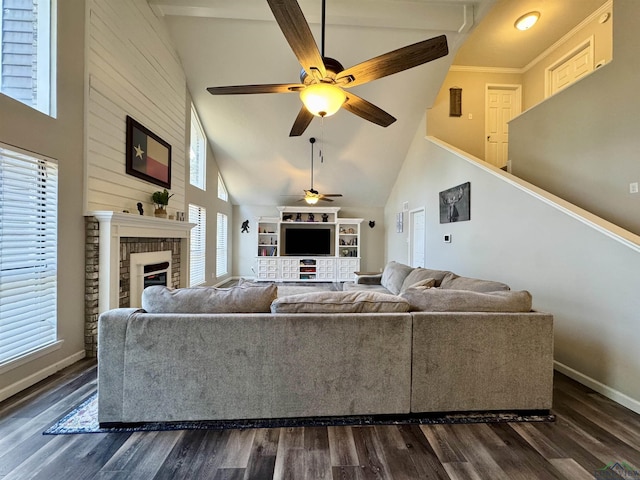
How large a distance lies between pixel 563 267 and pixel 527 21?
157 inches

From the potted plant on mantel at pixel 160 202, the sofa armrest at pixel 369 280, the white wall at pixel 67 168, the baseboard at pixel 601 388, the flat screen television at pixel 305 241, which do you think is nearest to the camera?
the baseboard at pixel 601 388

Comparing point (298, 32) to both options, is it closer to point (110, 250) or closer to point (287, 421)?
point (287, 421)

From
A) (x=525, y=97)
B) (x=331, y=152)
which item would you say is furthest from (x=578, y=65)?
(x=331, y=152)

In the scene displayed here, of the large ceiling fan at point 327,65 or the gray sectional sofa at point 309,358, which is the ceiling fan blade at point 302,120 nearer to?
the large ceiling fan at point 327,65

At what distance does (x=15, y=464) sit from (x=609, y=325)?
3942 millimetres

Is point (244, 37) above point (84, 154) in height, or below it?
above

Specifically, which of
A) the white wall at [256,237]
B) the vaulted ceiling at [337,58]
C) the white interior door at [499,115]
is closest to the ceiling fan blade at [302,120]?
the vaulted ceiling at [337,58]

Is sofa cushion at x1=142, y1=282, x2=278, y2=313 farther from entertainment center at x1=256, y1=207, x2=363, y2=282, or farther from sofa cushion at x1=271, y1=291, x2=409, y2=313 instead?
entertainment center at x1=256, y1=207, x2=363, y2=282

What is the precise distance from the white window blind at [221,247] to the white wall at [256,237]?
0.56 meters

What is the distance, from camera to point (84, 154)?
8.80ft

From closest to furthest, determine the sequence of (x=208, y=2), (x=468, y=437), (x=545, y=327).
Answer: (x=468, y=437) < (x=545, y=327) < (x=208, y=2)

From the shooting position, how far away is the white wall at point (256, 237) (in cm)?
792

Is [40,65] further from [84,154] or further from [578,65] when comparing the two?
[578,65]

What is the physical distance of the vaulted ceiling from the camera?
12.5ft
